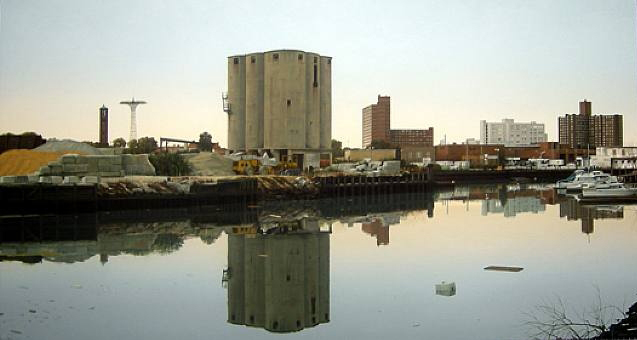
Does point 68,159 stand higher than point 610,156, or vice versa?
point 610,156

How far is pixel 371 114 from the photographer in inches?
4070

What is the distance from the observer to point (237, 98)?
44.0 m

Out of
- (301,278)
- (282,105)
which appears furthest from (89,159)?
(301,278)

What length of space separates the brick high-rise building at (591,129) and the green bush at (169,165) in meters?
32.2

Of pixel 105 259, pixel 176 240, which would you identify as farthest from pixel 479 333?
pixel 176 240

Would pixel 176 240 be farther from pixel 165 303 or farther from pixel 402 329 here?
pixel 402 329

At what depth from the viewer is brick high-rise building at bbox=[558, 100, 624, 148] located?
2086 inches

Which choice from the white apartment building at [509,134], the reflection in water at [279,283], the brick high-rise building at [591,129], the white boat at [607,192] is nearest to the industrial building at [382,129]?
the white apartment building at [509,134]

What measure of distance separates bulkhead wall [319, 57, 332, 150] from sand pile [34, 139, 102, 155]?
57.2 feet

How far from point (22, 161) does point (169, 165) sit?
7.97 meters

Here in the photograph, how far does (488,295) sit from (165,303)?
456 centimetres

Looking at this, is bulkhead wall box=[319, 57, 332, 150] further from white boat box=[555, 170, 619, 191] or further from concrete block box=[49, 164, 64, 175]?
concrete block box=[49, 164, 64, 175]

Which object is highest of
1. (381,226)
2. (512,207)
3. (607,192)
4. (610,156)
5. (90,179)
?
(610,156)

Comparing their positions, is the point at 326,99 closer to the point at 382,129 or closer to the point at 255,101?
the point at 255,101
